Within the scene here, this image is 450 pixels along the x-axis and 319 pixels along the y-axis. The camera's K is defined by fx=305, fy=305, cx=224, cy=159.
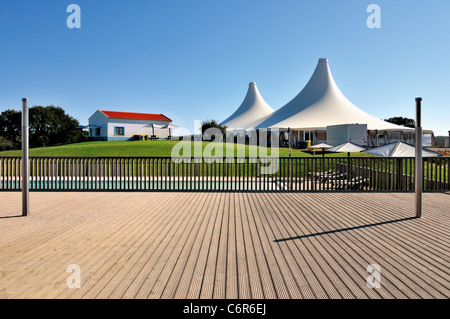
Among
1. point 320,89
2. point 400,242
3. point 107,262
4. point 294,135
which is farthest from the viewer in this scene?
point 320,89

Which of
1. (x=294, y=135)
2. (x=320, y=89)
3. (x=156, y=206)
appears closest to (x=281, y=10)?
(x=156, y=206)

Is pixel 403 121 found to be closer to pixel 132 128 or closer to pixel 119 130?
pixel 132 128

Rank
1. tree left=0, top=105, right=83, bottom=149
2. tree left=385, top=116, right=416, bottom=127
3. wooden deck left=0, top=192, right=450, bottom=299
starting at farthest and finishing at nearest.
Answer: tree left=385, top=116, right=416, bottom=127, tree left=0, top=105, right=83, bottom=149, wooden deck left=0, top=192, right=450, bottom=299

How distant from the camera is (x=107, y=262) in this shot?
341cm

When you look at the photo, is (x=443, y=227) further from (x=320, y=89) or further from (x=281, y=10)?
(x=320, y=89)

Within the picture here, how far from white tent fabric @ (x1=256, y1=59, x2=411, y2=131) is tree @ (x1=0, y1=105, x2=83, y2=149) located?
87.0 feet

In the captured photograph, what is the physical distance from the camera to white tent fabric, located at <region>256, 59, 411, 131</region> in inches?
1420

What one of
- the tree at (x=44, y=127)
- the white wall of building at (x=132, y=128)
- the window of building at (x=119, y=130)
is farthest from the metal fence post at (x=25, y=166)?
the tree at (x=44, y=127)

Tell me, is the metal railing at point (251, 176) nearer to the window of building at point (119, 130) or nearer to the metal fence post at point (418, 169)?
the metal fence post at point (418, 169)

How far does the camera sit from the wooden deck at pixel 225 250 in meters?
2.77

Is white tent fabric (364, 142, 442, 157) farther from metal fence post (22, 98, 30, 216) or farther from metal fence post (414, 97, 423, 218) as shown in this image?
metal fence post (22, 98, 30, 216)

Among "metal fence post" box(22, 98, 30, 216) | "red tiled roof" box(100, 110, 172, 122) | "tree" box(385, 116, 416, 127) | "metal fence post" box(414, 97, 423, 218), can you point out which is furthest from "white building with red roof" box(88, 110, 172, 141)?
"tree" box(385, 116, 416, 127)
